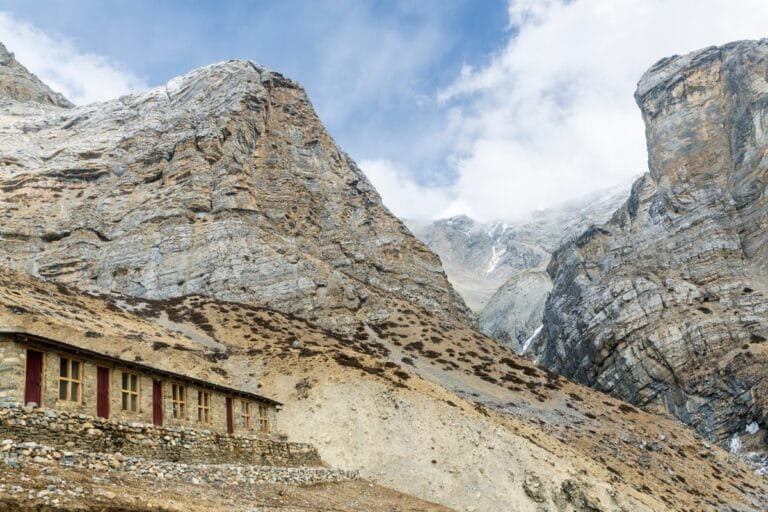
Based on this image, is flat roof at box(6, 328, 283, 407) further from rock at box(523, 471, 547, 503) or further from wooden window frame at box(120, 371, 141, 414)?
rock at box(523, 471, 547, 503)

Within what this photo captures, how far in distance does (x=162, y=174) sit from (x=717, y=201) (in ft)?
345

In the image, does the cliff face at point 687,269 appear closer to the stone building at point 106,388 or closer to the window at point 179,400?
the stone building at point 106,388

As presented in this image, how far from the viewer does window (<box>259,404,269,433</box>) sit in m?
35.1

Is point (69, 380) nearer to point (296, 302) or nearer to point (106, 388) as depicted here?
point (106, 388)

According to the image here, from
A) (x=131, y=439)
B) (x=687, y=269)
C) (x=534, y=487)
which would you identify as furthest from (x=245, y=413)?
(x=687, y=269)

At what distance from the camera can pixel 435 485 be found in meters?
34.4

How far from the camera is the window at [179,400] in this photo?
27.5 meters

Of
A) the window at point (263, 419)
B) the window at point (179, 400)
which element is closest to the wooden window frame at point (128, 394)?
the window at point (179, 400)

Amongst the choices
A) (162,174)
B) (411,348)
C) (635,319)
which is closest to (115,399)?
(411,348)

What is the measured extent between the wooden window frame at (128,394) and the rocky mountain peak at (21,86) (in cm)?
16191

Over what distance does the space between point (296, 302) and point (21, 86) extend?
13217 cm

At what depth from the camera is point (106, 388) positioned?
23.4 m

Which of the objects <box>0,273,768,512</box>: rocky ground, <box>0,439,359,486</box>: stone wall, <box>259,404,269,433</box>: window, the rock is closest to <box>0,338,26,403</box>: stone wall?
<box>0,439,359,486</box>: stone wall

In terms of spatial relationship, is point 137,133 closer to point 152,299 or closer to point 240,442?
point 152,299
